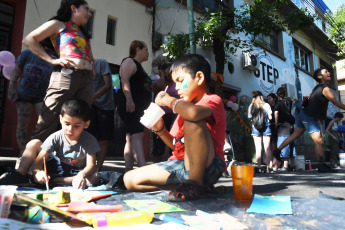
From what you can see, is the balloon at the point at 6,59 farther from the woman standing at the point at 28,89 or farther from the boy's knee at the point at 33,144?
the boy's knee at the point at 33,144

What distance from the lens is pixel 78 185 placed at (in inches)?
83.4

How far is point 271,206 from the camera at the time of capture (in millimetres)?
1568

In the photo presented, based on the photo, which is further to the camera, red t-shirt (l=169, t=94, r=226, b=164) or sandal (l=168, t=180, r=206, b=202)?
red t-shirt (l=169, t=94, r=226, b=164)

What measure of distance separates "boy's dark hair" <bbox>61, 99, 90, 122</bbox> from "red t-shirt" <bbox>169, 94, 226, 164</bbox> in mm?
819

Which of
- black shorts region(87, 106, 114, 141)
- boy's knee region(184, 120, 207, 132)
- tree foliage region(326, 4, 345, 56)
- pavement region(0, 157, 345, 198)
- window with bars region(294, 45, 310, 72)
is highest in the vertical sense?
tree foliage region(326, 4, 345, 56)

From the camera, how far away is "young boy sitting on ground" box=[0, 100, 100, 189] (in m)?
2.20

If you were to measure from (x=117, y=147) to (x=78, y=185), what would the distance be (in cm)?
461

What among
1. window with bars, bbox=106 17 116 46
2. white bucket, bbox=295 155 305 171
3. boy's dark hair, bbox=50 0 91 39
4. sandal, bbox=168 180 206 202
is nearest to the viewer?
sandal, bbox=168 180 206 202

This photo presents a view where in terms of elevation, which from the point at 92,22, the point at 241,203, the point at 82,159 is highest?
the point at 92,22

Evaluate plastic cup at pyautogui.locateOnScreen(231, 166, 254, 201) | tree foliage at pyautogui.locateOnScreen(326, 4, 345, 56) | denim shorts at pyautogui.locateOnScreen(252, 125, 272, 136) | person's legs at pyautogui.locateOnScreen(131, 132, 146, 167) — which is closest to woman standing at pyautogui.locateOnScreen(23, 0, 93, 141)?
person's legs at pyautogui.locateOnScreen(131, 132, 146, 167)

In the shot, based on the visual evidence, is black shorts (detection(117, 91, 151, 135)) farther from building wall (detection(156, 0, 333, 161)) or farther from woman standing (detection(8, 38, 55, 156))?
building wall (detection(156, 0, 333, 161))

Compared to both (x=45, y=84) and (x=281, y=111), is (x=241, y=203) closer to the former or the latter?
(x=45, y=84)

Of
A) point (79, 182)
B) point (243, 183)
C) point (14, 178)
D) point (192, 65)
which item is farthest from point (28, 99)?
point (243, 183)

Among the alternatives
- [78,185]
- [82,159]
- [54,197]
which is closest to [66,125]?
[82,159]
